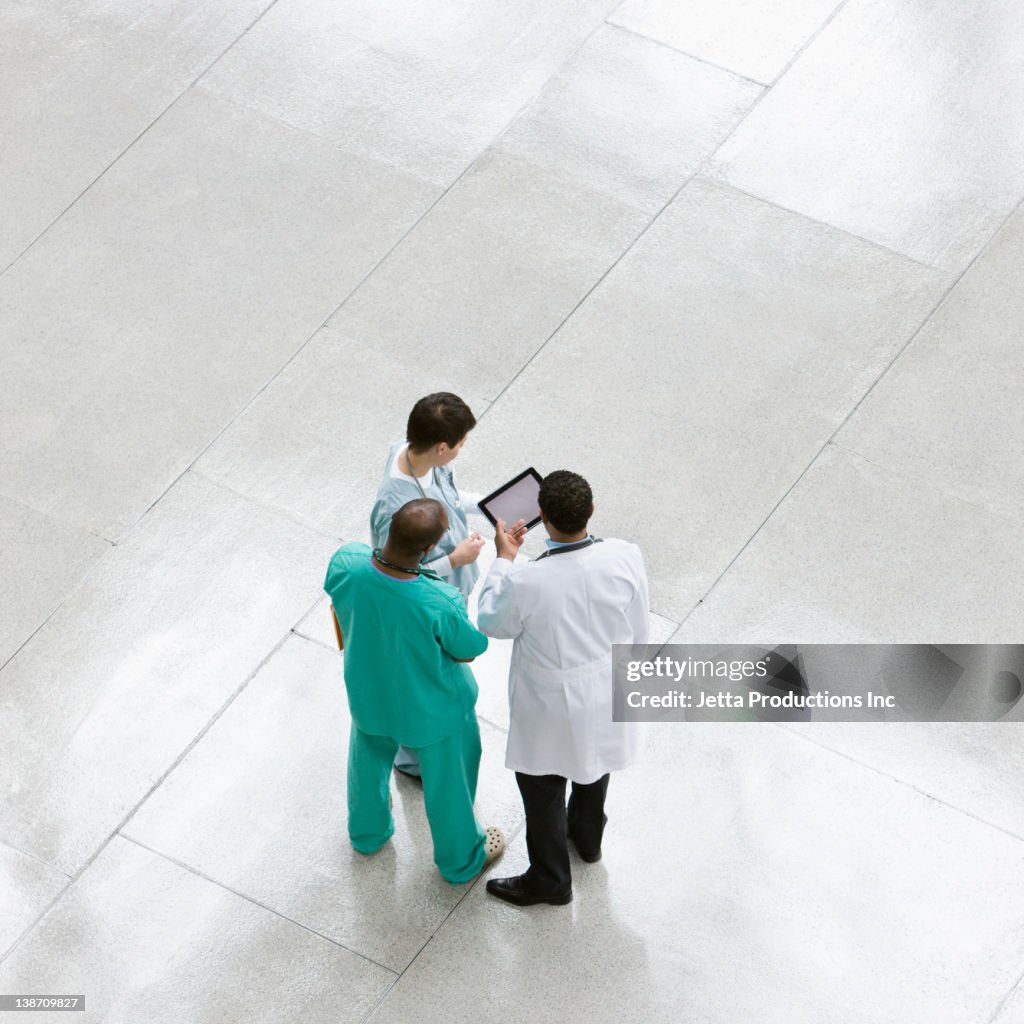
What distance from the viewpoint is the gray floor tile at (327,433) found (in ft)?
21.2

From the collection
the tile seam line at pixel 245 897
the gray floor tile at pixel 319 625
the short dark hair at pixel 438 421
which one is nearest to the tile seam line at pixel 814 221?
the gray floor tile at pixel 319 625

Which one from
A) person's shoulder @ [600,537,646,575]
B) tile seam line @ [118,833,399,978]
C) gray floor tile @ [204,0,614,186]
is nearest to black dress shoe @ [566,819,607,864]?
tile seam line @ [118,833,399,978]

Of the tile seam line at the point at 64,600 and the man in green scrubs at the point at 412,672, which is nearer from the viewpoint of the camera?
the man in green scrubs at the point at 412,672

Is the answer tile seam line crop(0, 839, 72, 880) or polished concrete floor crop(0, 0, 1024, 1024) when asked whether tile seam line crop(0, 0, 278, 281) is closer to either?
polished concrete floor crop(0, 0, 1024, 1024)

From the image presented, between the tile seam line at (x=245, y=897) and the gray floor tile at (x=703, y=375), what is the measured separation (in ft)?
5.79

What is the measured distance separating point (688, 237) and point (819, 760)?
2.82m

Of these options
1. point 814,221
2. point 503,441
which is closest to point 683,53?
point 814,221

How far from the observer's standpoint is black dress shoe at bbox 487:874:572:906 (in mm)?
5168

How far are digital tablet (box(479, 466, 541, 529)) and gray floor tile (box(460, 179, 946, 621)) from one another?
3.97 ft

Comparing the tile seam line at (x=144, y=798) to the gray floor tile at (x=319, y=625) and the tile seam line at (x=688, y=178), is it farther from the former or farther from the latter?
the tile seam line at (x=688, y=178)

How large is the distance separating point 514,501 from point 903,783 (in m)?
1.77

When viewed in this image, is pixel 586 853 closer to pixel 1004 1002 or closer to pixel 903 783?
pixel 903 783

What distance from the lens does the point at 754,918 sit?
5.18m

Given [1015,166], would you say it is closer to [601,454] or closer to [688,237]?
[688,237]
